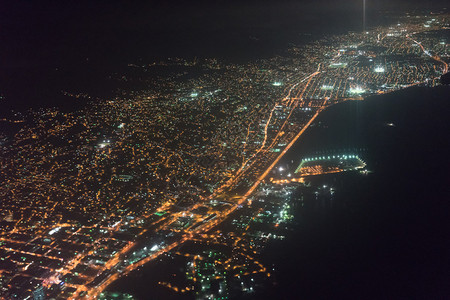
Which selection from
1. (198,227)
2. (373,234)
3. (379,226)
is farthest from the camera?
(198,227)

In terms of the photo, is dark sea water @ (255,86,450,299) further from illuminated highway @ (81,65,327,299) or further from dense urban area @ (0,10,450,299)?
illuminated highway @ (81,65,327,299)

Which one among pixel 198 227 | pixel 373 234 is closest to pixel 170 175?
pixel 198 227

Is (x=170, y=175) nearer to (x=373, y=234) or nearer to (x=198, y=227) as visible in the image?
(x=198, y=227)

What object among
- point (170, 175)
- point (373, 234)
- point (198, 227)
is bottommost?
point (373, 234)

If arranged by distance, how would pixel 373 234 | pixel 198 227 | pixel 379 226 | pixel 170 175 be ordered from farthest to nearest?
pixel 170 175 < pixel 198 227 < pixel 379 226 < pixel 373 234

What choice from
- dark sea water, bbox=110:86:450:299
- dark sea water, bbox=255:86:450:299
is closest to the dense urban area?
dark sea water, bbox=110:86:450:299

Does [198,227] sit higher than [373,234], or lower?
higher

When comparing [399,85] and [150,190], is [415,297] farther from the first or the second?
[399,85]

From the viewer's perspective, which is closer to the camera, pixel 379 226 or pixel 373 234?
pixel 373 234

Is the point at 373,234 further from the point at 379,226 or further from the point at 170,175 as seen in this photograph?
the point at 170,175

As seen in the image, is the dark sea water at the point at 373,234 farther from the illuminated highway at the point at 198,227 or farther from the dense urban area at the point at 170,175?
the dense urban area at the point at 170,175

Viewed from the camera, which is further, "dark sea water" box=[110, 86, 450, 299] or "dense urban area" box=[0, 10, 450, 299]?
"dense urban area" box=[0, 10, 450, 299]
